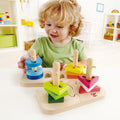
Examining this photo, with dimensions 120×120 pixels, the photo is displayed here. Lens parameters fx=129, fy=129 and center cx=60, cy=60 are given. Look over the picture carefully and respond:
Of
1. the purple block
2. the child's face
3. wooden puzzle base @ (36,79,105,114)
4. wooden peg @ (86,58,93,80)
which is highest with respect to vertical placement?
the child's face

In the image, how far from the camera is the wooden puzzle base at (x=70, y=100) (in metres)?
0.33

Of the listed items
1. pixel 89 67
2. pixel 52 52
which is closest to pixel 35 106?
pixel 89 67

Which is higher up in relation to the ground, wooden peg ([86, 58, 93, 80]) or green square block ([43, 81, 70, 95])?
wooden peg ([86, 58, 93, 80])

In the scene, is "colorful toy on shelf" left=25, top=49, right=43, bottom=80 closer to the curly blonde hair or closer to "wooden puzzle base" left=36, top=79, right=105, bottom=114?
"wooden puzzle base" left=36, top=79, right=105, bottom=114

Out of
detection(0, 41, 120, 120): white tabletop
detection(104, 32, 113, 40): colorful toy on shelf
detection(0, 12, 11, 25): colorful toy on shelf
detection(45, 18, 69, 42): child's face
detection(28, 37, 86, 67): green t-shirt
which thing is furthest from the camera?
detection(104, 32, 113, 40): colorful toy on shelf

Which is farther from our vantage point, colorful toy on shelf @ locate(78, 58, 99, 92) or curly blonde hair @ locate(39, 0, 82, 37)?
curly blonde hair @ locate(39, 0, 82, 37)

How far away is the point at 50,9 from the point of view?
0.55 m

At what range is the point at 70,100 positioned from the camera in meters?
0.36

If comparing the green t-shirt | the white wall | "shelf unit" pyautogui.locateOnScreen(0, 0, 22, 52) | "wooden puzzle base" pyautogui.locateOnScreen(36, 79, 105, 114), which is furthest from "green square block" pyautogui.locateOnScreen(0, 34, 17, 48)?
"wooden puzzle base" pyautogui.locateOnScreen(36, 79, 105, 114)

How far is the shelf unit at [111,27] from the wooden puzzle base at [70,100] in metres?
3.06

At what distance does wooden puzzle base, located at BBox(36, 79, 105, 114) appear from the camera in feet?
1.09

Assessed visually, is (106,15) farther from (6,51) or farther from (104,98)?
(104,98)

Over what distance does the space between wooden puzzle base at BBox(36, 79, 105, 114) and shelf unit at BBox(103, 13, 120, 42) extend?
3055 mm

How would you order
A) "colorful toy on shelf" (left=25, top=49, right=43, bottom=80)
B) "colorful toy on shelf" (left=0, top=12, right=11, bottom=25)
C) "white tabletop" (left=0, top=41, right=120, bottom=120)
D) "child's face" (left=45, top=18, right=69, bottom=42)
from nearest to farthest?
"white tabletop" (left=0, top=41, right=120, bottom=120) → "colorful toy on shelf" (left=25, top=49, right=43, bottom=80) → "child's face" (left=45, top=18, right=69, bottom=42) → "colorful toy on shelf" (left=0, top=12, right=11, bottom=25)
